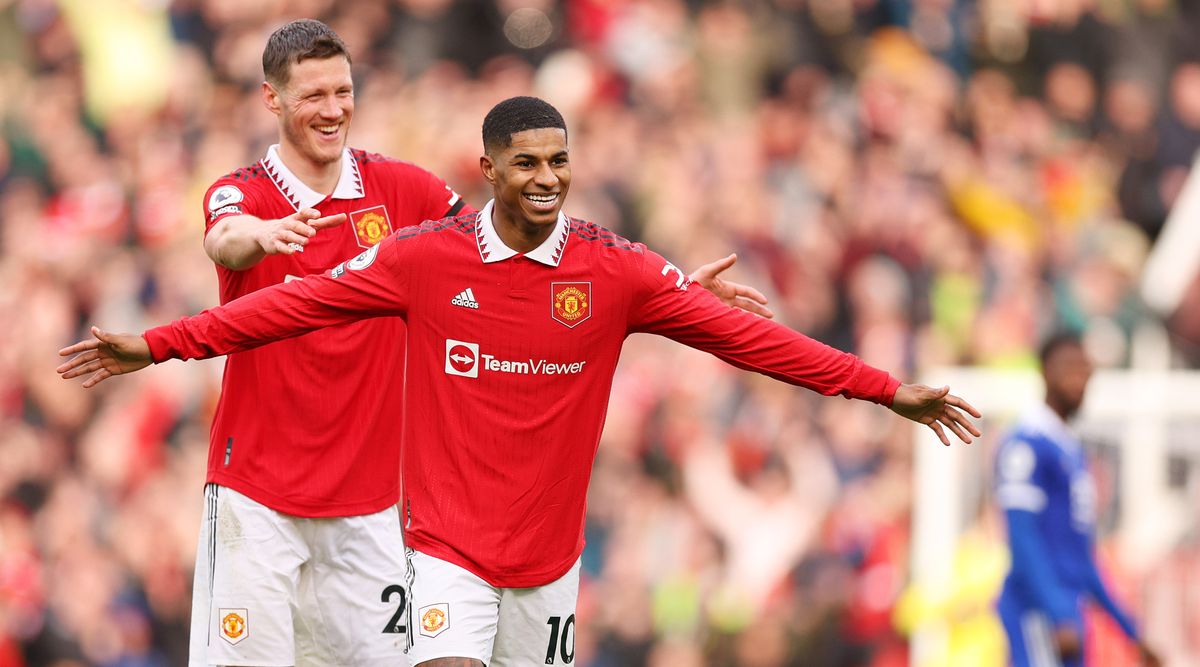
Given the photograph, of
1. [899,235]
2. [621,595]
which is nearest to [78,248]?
[621,595]

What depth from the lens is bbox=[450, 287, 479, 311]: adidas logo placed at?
6.43 meters

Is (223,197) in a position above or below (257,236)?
above

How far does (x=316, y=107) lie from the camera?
6.91m

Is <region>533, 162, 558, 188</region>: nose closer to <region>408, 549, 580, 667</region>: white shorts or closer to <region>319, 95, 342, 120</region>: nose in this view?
<region>319, 95, 342, 120</region>: nose

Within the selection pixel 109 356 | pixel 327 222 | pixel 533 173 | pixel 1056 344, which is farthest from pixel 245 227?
pixel 1056 344

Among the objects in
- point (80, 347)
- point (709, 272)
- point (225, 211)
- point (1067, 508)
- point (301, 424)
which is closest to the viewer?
point (80, 347)

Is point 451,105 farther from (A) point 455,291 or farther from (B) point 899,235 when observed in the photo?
(A) point 455,291

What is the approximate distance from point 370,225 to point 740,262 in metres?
7.61

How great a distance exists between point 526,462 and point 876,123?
9784 millimetres

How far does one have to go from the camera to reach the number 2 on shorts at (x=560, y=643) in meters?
6.55

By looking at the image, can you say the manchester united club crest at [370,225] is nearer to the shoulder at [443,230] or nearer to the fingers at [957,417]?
the shoulder at [443,230]

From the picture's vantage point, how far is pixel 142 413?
13336 mm

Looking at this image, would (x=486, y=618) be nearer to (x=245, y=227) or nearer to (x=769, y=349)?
(x=769, y=349)

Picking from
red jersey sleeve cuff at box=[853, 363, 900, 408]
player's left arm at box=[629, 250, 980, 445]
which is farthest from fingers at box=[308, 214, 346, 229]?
red jersey sleeve cuff at box=[853, 363, 900, 408]
